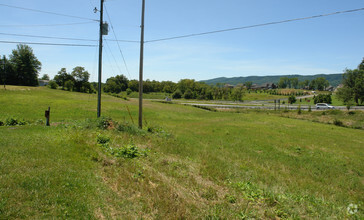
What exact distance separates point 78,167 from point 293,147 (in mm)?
16206

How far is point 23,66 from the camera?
77.4 metres

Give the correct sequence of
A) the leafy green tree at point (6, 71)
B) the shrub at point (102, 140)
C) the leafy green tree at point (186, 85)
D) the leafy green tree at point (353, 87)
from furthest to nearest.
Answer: the leafy green tree at point (186, 85) → the leafy green tree at point (353, 87) → the leafy green tree at point (6, 71) → the shrub at point (102, 140)

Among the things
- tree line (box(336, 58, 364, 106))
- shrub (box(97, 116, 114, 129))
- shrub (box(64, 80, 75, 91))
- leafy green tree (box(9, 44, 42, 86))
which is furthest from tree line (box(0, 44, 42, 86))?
tree line (box(336, 58, 364, 106))

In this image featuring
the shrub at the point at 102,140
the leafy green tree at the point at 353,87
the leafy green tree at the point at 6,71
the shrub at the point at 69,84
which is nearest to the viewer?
the shrub at the point at 102,140

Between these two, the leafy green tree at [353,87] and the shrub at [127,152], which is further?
the leafy green tree at [353,87]

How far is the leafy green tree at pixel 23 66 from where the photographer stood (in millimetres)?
76938

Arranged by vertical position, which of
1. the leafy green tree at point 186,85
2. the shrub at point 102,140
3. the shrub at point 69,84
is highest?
the leafy green tree at point 186,85

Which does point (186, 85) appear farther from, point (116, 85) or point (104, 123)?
point (104, 123)

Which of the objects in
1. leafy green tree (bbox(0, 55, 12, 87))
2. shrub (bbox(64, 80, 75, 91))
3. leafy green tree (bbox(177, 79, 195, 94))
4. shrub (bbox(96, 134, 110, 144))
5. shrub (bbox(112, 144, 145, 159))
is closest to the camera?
shrub (bbox(112, 144, 145, 159))

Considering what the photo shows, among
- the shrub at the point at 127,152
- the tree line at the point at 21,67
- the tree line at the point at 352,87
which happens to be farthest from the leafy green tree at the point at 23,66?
the tree line at the point at 352,87

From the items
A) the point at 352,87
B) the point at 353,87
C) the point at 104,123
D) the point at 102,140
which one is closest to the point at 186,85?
the point at 352,87

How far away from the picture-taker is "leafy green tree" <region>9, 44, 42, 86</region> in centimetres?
7694

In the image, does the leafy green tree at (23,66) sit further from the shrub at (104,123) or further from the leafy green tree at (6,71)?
Result: the shrub at (104,123)

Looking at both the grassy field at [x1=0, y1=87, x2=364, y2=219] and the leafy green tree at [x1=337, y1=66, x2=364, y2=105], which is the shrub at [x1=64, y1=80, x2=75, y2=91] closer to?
the grassy field at [x1=0, y1=87, x2=364, y2=219]
